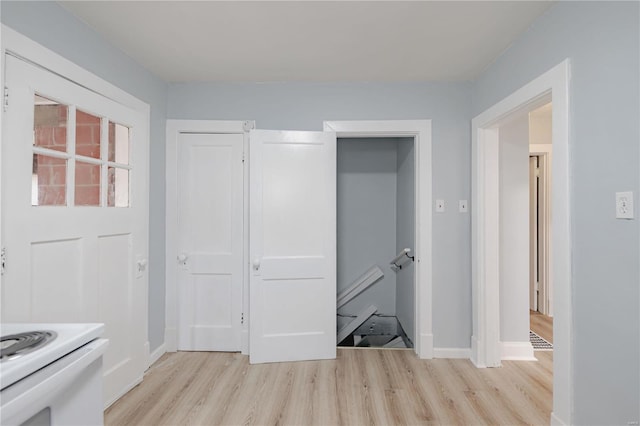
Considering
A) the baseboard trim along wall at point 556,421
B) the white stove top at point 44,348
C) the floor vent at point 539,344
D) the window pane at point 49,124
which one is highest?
the window pane at point 49,124

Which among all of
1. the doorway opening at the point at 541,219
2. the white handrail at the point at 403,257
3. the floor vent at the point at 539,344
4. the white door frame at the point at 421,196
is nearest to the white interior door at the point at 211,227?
the white door frame at the point at 421,196

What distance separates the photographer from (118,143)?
8.07ft

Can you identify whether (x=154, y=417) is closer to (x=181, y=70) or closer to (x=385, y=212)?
(x=181, y=70)

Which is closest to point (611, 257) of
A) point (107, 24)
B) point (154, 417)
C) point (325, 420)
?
point (325, 420)

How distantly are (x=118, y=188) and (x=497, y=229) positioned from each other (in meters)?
2.98

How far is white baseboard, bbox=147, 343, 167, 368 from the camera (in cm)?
289

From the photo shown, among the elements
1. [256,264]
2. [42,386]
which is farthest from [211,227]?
[42,386]

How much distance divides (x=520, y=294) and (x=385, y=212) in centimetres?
187

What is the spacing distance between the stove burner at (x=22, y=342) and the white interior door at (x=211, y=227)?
79.5 inches

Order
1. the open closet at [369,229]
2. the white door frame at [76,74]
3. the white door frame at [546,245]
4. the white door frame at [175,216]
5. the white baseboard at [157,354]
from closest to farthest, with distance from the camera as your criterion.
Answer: the white door frame at [76,74]
the white baseboard at [157,354]
the white door frame at [175,216]
the white door frame at [546,245]
the open closet at [369,229]

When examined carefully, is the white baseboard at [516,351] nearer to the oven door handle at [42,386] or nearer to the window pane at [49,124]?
the oven door handle at [42,386]

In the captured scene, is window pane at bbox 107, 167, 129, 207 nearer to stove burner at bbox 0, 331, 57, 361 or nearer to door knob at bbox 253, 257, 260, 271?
door knob at bbox 253, 257, 260, 271

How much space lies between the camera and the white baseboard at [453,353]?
10.0 feet

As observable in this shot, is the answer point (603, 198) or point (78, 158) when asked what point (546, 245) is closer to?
point (603, 198)
